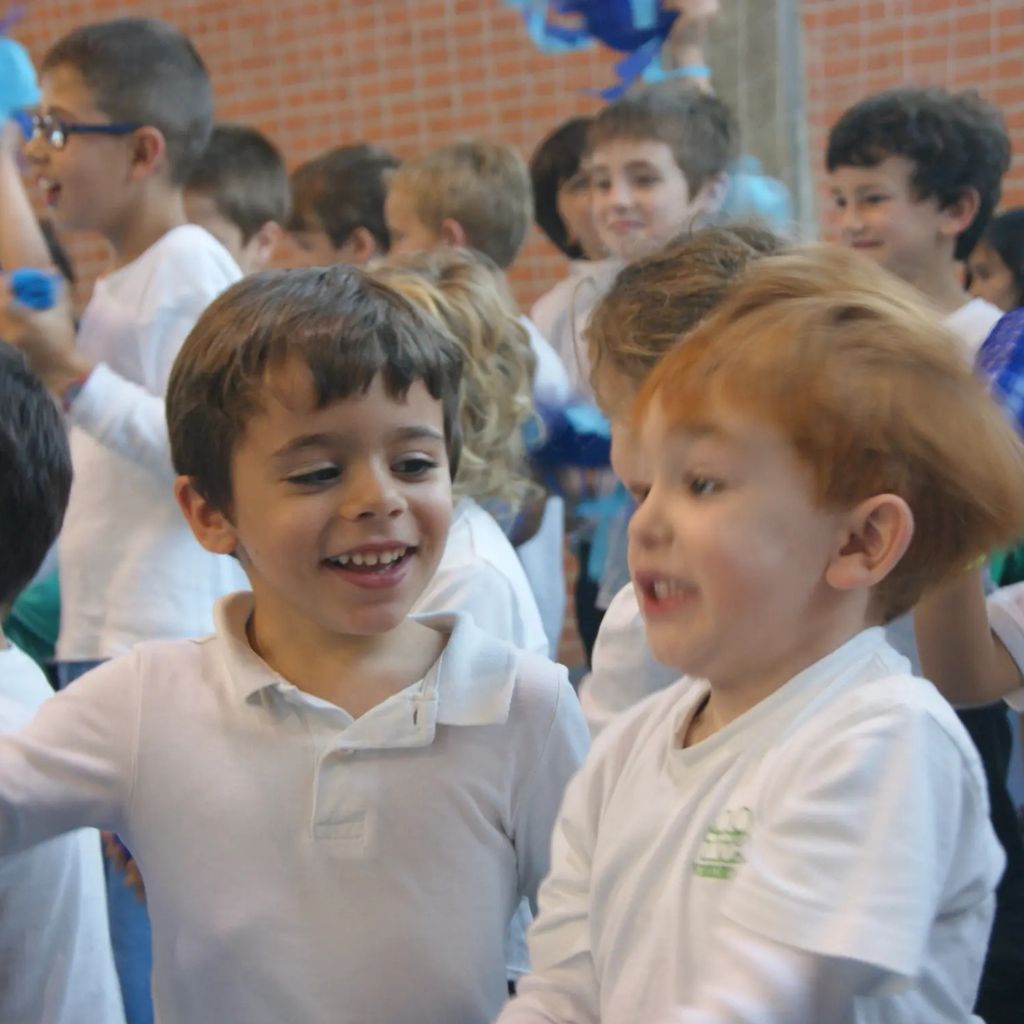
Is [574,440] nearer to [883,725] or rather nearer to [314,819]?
[314,819]

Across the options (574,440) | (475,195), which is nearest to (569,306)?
(475,195)

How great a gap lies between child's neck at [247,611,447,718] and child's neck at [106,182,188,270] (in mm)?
1384

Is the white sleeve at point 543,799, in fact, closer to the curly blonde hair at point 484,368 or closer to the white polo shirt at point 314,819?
the white polo shirt at point 314,819

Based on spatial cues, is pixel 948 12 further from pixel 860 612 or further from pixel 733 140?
pixel 860 612

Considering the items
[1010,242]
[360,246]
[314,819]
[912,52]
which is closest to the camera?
[314,819]

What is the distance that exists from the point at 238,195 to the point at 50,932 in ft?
7.52

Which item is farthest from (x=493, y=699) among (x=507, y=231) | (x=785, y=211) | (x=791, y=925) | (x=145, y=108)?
(x=507, y=231)

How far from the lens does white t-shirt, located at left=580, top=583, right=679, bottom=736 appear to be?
178 cm

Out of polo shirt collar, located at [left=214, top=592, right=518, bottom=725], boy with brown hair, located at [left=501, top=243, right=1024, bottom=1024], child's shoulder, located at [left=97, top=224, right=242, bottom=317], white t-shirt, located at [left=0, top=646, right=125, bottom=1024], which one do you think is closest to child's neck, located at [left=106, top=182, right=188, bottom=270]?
child's shoulder, located at [left=97, top=224, right=242, bottom=317]

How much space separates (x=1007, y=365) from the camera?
1747 mm

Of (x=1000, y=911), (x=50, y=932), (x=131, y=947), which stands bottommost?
(x=1000, y=911)

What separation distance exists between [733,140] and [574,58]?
8.34ft

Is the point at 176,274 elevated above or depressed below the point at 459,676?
above

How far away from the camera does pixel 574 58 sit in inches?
210
